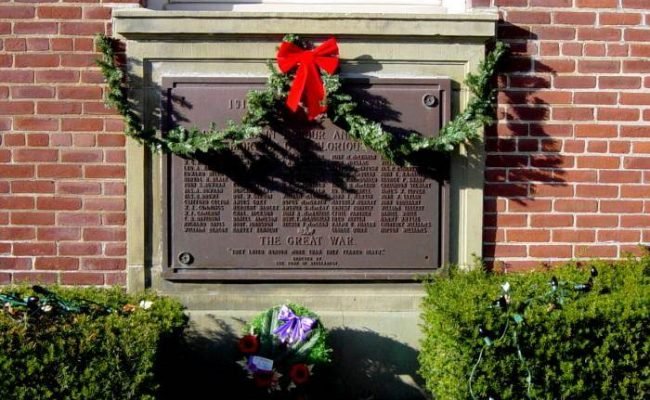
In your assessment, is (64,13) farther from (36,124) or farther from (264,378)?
(264,378)

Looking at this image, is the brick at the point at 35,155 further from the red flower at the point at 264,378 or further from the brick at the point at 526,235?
the brick at the point at 526,235

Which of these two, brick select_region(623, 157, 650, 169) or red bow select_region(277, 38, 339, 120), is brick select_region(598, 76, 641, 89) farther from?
red bow select_region(277, 38, 339, 120)

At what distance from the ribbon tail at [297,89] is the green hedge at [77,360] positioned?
1626 mm

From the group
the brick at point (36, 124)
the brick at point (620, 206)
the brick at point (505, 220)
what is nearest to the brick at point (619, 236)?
the brick at point (620, 206)

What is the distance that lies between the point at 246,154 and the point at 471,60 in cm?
159

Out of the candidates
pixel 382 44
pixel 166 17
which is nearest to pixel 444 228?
pixel 382 44

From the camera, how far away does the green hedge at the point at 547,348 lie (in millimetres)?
3959

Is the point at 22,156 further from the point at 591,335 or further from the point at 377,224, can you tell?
the point at 591,335

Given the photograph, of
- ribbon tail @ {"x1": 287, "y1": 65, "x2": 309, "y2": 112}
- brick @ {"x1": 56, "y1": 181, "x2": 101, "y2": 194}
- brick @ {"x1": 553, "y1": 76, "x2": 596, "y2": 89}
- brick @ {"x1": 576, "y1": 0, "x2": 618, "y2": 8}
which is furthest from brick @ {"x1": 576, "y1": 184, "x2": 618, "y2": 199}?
brick @ {"x1": 56, "y1": 181, "x2": 101, "y2": 194}

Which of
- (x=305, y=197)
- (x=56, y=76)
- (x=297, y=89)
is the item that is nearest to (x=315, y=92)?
(x=297, y=89)

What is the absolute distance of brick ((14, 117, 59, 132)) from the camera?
15.9ft

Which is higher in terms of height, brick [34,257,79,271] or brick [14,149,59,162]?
brick [14,149,59,162]

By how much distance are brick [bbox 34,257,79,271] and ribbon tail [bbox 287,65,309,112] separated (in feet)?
5.72

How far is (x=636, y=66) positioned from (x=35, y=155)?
3.99 meters
